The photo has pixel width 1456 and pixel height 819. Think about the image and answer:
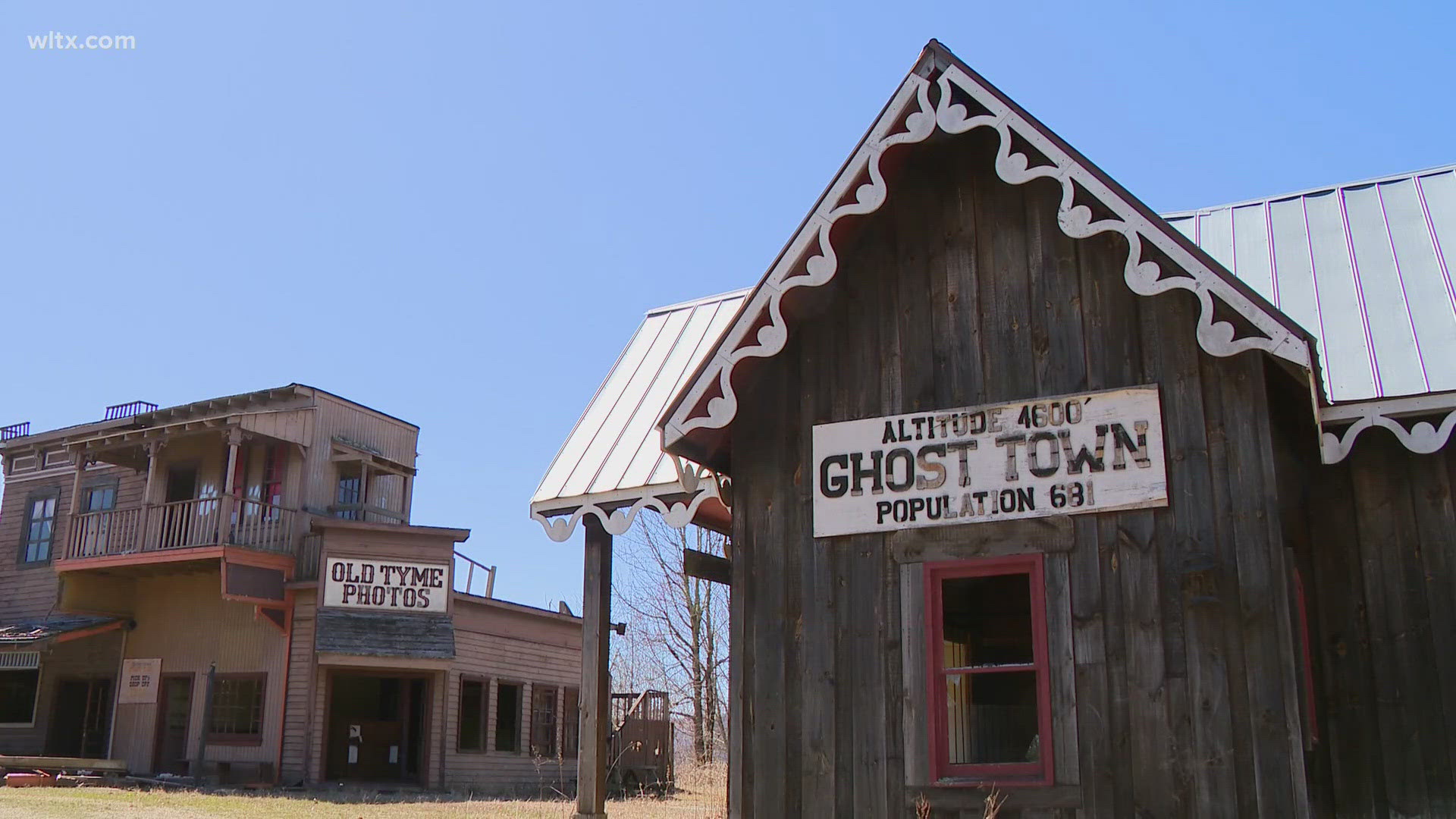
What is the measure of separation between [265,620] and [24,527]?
10311 mm

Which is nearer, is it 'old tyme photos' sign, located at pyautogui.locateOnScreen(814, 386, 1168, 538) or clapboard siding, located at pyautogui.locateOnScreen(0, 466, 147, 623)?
'old tyme photos' sign, located at pyautogui.locateOnScreen(814, 386, 1168, 538)

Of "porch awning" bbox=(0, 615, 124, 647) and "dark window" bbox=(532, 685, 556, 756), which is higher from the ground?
"porch awning" bbox=(0, 615, 124, 647)

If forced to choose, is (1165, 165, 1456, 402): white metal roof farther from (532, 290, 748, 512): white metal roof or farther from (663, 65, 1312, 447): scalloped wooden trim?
(532, 290, 748, 512): white metal roof

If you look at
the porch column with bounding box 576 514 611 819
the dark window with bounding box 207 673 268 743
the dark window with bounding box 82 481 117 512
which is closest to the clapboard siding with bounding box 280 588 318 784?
the dark window with bounding box 207 673 268 743

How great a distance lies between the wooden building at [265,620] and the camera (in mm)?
27141

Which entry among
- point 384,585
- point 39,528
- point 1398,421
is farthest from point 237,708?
point 1398,421

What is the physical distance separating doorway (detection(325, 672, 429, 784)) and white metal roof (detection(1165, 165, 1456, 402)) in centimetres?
2113

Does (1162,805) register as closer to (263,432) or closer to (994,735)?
(994,735)

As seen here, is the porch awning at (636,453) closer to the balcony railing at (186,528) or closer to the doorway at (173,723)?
the balcony railing at (186,528)

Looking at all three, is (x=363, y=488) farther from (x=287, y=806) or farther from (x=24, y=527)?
(x=287, y=806)

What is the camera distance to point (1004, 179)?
842cm

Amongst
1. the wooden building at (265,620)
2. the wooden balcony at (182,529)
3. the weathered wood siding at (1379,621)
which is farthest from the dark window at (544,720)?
the weathered wood siding at (1379,621)

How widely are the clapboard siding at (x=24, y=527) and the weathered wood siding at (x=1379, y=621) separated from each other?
29.7 metres

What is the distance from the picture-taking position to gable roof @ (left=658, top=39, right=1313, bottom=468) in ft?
25.4
